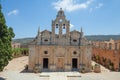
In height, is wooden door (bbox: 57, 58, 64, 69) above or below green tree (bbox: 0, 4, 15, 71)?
below

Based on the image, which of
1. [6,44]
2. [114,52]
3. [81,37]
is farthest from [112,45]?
[6,44]

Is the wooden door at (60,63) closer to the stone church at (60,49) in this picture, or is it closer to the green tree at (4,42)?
the stone church at (60,49)

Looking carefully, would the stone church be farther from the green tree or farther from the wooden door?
the green tree

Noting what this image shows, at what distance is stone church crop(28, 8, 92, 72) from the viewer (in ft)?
127

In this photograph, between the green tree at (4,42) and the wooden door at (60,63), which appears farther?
the wooden door at (60,63)

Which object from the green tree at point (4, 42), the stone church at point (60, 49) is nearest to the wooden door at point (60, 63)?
the stone church at point (60, 49)

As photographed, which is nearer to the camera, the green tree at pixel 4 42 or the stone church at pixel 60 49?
the green tree at pixel 4 42

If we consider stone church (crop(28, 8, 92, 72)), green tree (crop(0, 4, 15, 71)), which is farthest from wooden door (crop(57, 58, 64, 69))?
green tree (crop(0, 4, 15, 71))

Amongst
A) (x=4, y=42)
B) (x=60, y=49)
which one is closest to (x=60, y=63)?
(x=60, y=49)

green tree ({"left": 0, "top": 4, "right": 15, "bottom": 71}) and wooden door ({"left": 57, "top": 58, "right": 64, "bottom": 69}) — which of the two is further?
wooden door ({"left": 57, "top": 58, "right": 64, "bottom": 69})

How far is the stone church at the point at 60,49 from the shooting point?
127ft

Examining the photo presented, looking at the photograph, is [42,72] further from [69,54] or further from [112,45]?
[112,45]

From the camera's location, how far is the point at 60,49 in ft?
128

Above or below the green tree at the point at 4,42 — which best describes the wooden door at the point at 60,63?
below
